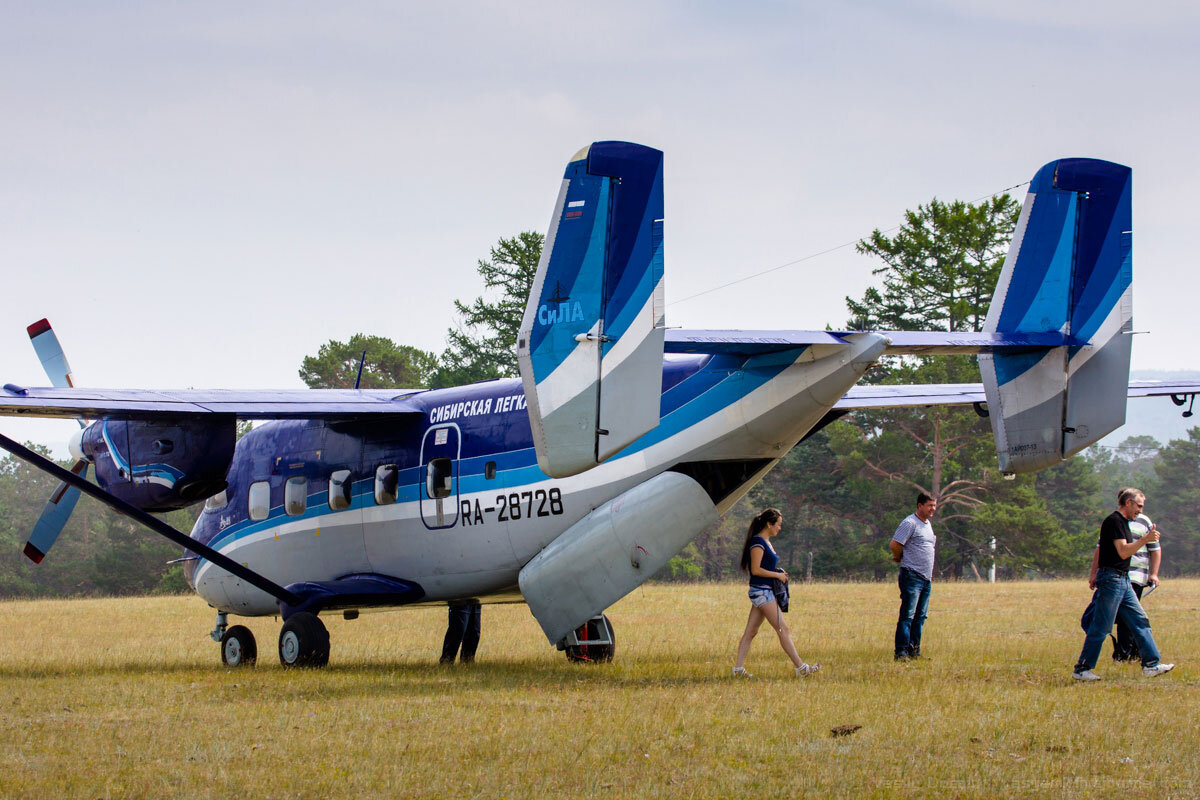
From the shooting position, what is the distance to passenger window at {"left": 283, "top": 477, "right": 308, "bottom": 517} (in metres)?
15.2

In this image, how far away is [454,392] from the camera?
47.2ft

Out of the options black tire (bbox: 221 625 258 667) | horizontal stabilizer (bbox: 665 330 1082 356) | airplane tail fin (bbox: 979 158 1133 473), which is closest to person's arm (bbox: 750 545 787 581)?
horizontal stabilizer (bbox: 665 330 1082 356)

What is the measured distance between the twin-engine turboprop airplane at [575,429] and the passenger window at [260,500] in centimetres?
3

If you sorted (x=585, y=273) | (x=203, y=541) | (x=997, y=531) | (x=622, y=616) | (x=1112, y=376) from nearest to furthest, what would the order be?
(x=585, y=273) → (x=1112, y=376) → (x=203, y=541) → (x=622, y=616) → (x=997, y=531)

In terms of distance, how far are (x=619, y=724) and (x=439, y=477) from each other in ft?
18.0

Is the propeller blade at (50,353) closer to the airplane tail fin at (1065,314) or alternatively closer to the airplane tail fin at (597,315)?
the airplane tail fin at (597,315)

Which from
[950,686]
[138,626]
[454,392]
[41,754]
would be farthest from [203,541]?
[950,686]

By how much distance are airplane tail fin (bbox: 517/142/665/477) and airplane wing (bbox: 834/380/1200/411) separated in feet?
14.7

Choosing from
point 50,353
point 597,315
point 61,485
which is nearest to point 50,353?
point 50,353

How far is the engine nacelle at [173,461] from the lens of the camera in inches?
551

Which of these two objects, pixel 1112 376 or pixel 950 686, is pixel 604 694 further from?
pixel 1112 376

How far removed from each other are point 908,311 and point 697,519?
3782 centimetres

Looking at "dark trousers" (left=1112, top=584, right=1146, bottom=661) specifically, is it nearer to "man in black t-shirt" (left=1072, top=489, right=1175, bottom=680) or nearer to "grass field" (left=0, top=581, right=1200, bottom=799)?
"grass field" (left=0, top=581, right=1200, bottom=799)

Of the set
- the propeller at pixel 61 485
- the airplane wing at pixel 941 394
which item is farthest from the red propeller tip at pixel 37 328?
the airplane wing at pixel 941 394
